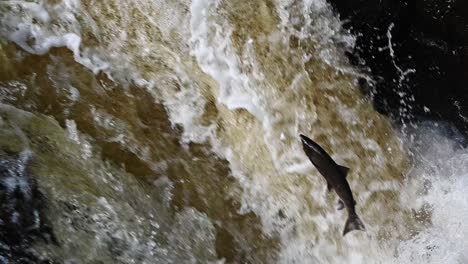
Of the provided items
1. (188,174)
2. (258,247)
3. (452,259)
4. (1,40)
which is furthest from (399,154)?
(1,40)

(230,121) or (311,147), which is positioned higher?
(230,121)

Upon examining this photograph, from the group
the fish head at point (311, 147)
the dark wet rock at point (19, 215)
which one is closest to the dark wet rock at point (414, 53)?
the fish head at point (311, 147)

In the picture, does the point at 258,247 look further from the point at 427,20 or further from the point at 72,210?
the point at 427,20

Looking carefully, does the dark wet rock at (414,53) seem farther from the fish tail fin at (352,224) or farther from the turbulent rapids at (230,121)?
the fish tail fin at (352,224)

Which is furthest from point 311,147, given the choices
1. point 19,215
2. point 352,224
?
point 19,215

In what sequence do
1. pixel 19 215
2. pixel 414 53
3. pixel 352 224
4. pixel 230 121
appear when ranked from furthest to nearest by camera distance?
pixel 414 53, pixel 230 121, pixel 352 224, pixel 19 215

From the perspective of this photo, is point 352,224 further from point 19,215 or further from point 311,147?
point 19,215
